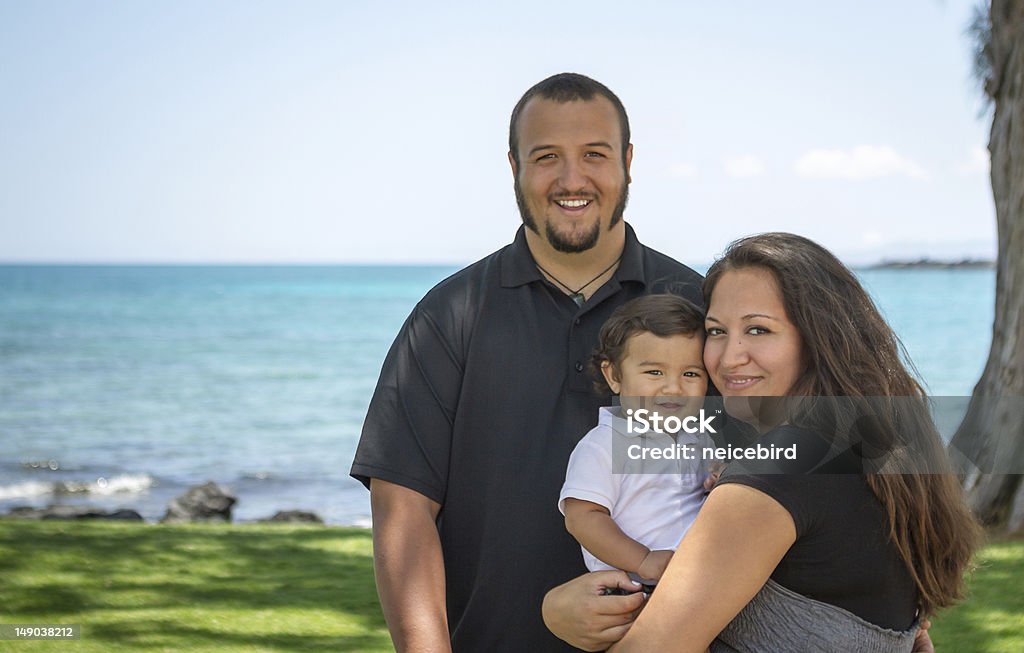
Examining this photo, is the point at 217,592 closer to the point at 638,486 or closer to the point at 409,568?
the point at 409,568

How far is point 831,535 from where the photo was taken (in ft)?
6.61

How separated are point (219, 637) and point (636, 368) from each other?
9.03ft

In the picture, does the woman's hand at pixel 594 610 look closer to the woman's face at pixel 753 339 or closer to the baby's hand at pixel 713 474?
the baby's hand at pixel 713 474

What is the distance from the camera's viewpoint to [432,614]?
8.83 ft

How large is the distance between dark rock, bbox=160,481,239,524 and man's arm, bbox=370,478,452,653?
6674mm

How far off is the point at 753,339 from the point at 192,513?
25.6 ft

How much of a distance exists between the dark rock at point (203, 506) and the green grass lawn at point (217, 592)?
8.33 feet

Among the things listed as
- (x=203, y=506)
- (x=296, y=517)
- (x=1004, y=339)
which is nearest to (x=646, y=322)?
(x=1004, y=339)

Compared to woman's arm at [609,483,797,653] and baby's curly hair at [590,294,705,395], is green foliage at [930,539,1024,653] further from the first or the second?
woman's arm at [609,483,797,653]

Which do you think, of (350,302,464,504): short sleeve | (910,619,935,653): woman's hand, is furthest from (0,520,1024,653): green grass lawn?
(910,619,935,653): woman's hand

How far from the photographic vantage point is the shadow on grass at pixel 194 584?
15.3 ft

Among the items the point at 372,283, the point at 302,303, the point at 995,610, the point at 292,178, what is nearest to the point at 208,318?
the point at 302,303

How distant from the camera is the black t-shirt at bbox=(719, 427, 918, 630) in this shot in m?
1.99

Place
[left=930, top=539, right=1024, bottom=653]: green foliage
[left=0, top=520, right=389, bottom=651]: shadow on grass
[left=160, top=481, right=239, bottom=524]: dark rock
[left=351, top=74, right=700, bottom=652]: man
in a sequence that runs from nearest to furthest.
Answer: [left=351, top=74, right=700, bottom=652]: man < [left=930, top=539, right=1024, bottom=653]: green foliage < [left=0, top=520, right=389, bottom=651]: shadow on grass < [left=160, top=481, right=239, bottom=524]: dark rock
